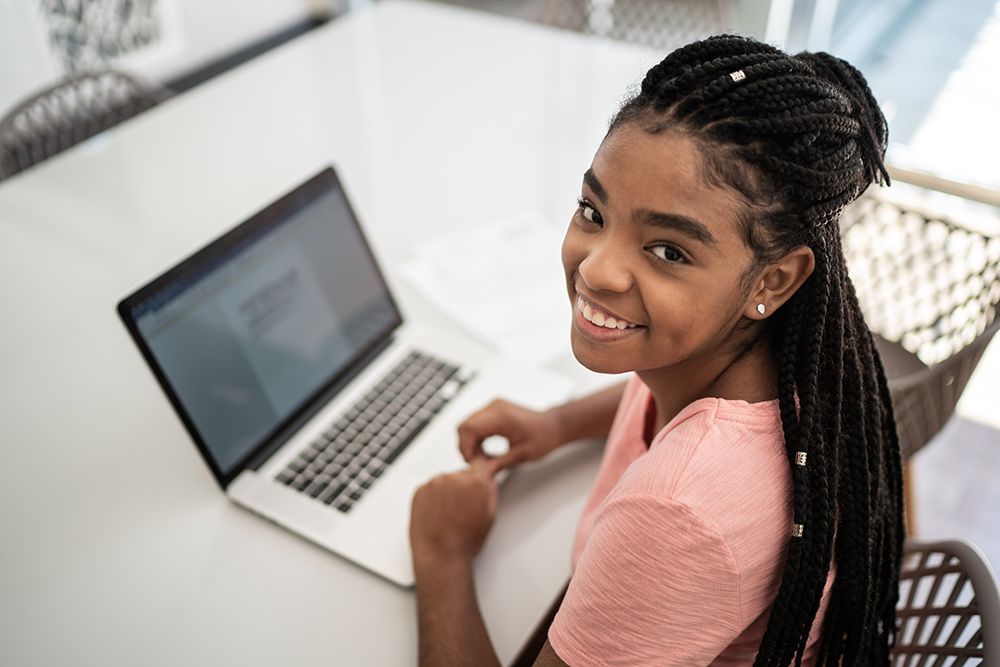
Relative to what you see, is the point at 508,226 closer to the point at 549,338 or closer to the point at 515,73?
the point at 549,338

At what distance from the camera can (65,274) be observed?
4.27ft

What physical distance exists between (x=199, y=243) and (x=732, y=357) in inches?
40.1

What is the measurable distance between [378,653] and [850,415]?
0.51 metres

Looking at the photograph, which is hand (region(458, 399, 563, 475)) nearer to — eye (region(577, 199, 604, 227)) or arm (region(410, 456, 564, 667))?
arm (region(410, 456, 564, 667))

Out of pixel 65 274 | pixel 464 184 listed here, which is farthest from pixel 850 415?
pixel 65 274

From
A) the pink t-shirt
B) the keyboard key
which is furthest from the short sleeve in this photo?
the keyboard key

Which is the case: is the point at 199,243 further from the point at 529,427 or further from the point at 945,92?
the point at 945,92

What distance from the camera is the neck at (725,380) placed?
2.27 ft

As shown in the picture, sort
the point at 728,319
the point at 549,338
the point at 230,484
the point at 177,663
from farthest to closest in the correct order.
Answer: the point at 549,338 < the point at 230,484 < the point at 177,663 < the point at 728,319

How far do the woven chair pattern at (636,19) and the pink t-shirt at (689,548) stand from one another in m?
1.69

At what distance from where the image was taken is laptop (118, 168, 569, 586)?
2.91ft

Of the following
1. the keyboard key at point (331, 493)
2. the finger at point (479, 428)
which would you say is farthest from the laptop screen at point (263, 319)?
the finger at point (479, 428)

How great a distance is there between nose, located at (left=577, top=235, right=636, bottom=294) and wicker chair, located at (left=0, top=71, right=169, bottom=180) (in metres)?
1.50

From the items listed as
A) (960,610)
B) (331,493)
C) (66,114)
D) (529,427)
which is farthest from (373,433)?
(66,114)
